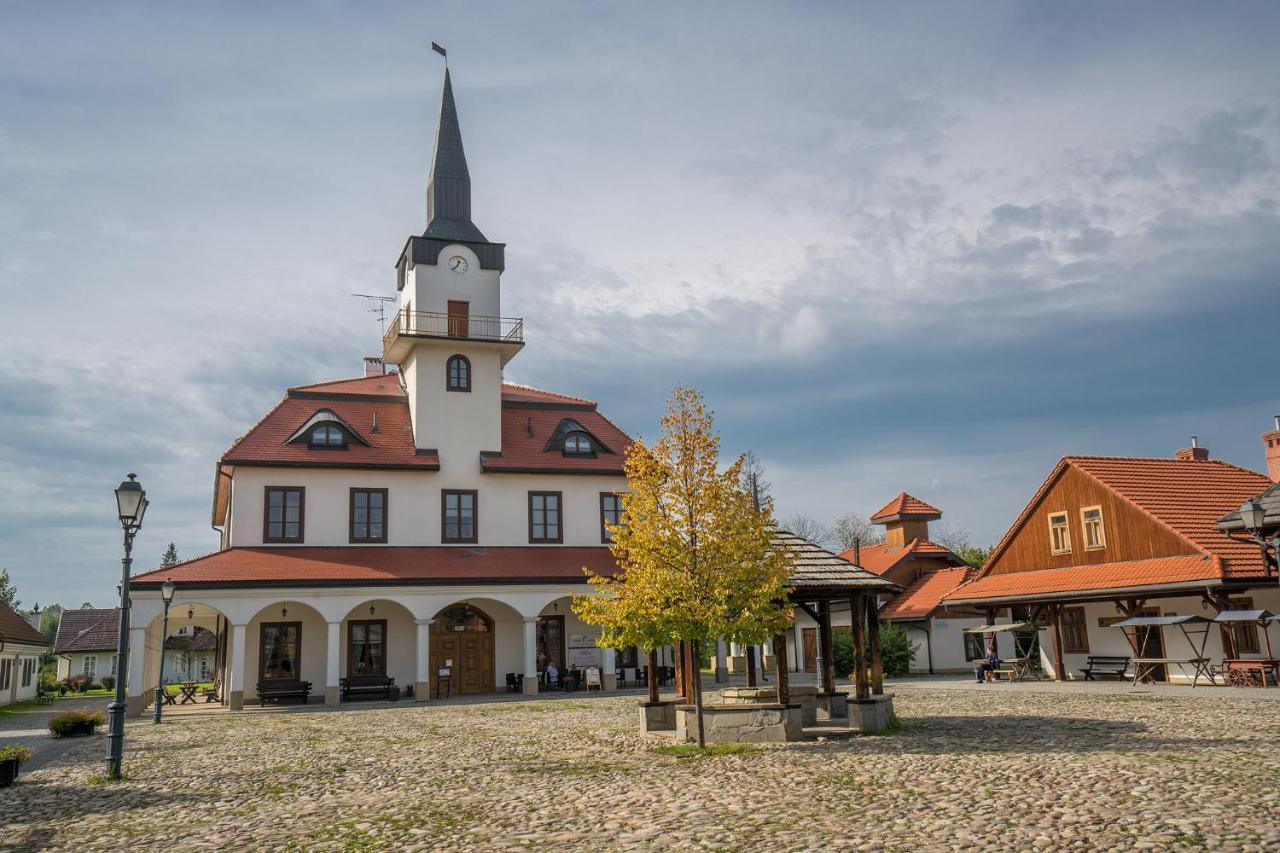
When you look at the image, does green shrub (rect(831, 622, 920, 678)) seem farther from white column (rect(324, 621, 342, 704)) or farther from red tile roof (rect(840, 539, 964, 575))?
white column (rect(324, 621, 342, 704))

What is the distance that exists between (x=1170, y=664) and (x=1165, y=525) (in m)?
3.70

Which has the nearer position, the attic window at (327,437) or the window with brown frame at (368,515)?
the window with brown frame at (368,515)

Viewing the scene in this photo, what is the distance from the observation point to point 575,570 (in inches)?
1280

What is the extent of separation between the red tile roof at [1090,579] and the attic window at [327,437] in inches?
816

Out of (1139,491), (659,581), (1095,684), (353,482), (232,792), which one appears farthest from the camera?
(353,482)

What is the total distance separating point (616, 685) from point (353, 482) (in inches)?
425

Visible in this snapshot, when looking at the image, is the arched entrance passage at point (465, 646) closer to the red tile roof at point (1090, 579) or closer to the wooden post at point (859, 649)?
the red tile roof at point (1090, 579)

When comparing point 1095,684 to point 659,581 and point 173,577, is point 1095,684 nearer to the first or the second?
point 659,581

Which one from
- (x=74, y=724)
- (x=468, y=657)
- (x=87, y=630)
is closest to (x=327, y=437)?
(x=468, y=657)

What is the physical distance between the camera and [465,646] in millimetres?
32969

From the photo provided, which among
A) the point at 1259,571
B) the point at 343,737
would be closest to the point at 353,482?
the point at 343,737

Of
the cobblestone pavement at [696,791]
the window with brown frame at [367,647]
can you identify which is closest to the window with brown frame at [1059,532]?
the cobblestone pavement at [696,791]

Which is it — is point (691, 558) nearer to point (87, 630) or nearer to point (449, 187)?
point (449, 187)

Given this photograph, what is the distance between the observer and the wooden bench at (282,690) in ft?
95.0
